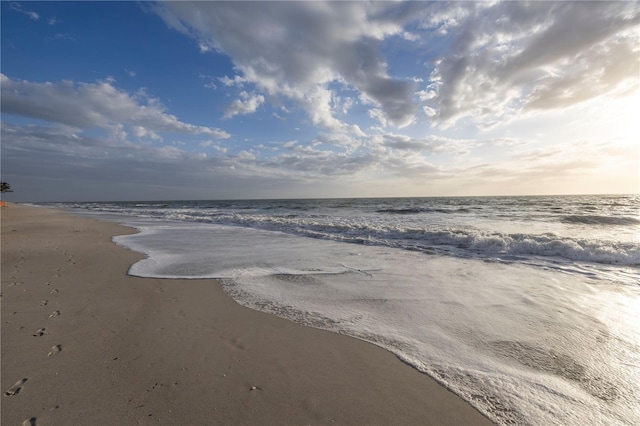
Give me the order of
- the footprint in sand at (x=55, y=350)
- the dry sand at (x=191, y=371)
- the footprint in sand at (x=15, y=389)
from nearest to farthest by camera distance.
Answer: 1. the dry sand at (x=191, y=371)
2. the footprint in sand at (x=15, y=389)
3. the footprint in sand at (x=55, y=350)

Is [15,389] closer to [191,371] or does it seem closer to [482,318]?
[191,371]

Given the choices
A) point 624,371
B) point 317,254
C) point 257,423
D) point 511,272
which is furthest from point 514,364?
point 317,254

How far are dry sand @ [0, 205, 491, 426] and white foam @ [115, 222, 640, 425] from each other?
0.42 meters

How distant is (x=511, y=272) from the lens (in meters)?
7.00

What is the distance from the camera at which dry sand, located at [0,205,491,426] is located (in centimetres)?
233

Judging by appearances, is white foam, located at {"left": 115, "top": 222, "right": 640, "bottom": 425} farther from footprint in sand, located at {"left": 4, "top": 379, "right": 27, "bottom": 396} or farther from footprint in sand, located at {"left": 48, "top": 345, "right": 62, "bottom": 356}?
footprint in sand, located at {"left": 4, "top": 379, "right": 27, "bottom": 396}

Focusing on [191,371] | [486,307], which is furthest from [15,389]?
[486,307]

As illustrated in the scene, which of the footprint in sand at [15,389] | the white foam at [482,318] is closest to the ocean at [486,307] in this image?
the white foam at [482,318]

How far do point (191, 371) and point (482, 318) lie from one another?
385 centimetres

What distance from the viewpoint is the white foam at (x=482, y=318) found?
2.61m

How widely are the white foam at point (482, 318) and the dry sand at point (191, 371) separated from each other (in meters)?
0.42

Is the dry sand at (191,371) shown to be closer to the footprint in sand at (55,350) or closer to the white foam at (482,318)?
the footprint in sand at (55,350)

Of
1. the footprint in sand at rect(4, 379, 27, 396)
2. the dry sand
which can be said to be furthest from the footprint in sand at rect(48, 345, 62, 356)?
the footprint in sand at rect(4, 379, 27, 396)

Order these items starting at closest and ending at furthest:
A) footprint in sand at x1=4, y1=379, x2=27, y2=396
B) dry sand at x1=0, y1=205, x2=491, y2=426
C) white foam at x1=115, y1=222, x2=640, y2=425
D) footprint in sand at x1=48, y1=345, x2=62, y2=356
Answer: dry sand at x1=0, y1=205, x2=491, y2=426
footprint in sand at x1=4, y1=379, x2=27, y2=396
white foam at x1=115, y1=222, x2=640, y2=425
footprint in sand at x1=48, y1=345, x2=62, y2=356
